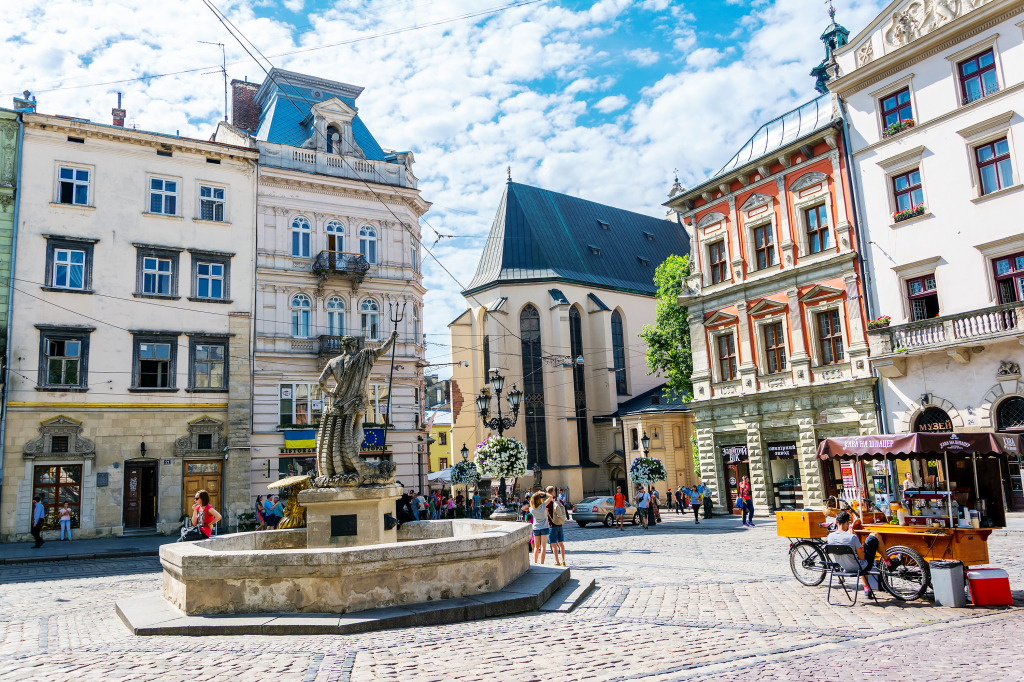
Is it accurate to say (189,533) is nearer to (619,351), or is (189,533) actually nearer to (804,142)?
(804,142)

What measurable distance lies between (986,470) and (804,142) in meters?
13.2

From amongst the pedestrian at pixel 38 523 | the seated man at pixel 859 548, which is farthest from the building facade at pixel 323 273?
the seated man at pixel 859 548

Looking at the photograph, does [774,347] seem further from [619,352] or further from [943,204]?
[619,352]

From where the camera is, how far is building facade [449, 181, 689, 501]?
49.7 metres

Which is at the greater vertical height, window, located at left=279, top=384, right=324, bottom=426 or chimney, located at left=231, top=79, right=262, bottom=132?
chimney, located at left=231, top=79, right=262, bottom=132

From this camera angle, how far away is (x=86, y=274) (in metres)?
29.1

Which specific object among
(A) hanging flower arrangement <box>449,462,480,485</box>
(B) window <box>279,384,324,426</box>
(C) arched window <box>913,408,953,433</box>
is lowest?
(A) hanging flower arrangement <box>449,462,480,485</box>

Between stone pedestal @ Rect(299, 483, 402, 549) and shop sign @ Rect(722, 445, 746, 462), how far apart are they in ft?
74.7

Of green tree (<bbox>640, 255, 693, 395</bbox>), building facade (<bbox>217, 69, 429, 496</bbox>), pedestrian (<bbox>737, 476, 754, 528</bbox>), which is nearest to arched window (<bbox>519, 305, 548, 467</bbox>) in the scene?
green tree (<bbox>640, 255, 693, 395</bbox>)

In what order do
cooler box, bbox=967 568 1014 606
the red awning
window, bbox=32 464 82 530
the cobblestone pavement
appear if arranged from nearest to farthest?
the cobblestone pavement → cooler box, bbox=967 568 1014 606 → the red awning → window, bbox=32 464 82 530

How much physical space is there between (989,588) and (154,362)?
1123 inches

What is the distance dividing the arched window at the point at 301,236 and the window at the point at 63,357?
9.14 metres

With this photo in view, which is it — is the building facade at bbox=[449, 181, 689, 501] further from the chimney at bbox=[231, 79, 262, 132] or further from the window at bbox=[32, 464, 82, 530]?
the window at bbox=[32, 464, 82, 530]

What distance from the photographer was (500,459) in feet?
86.3
